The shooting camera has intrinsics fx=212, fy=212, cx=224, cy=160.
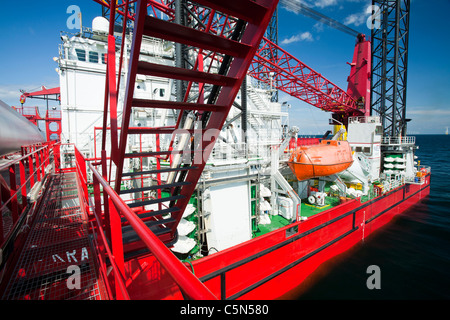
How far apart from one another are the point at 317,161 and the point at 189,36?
1067 cm

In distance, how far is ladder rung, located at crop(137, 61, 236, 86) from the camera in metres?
2.37

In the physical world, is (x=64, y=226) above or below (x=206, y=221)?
above

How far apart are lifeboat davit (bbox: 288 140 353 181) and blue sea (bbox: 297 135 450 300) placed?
3941 mm

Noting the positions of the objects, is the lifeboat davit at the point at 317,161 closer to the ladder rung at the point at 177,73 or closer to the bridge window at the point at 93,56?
the ladder rung at the point at 177,73

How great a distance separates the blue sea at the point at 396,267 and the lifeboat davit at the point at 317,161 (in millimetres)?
3941

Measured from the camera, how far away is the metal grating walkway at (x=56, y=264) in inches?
84.8

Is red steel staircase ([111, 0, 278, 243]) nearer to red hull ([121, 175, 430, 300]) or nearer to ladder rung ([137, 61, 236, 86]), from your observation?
ladder rung ([137, 61, 236, 86])

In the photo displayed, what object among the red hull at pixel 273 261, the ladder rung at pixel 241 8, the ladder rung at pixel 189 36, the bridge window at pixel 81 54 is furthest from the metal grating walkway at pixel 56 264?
the bridge window at pixel 81 54

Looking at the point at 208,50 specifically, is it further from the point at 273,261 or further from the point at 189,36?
the point at 273,261

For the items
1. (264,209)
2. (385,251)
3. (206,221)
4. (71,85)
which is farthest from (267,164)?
(71,85)

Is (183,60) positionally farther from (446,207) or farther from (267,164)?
(446,207)

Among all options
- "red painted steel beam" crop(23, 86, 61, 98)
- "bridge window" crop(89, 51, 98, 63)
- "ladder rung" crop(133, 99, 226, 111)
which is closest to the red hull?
"ladder rung" crop(133, 99, 226, 111)

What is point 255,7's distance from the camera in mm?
2305
